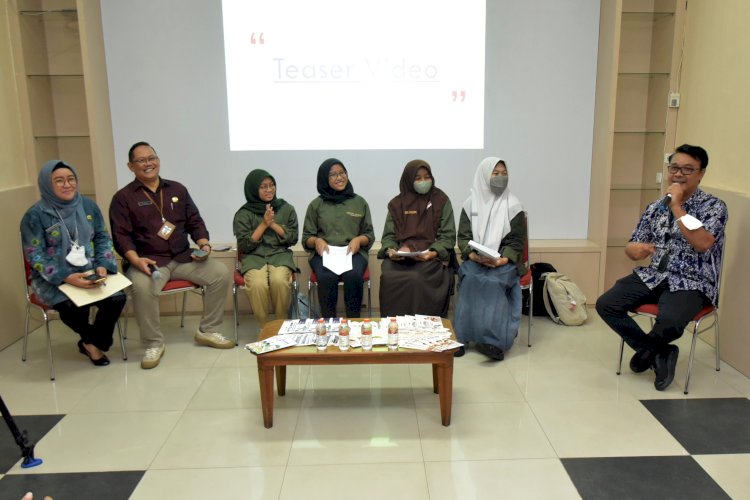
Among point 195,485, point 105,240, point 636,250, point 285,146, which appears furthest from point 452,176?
point 195,485

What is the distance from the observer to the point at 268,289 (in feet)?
13.2

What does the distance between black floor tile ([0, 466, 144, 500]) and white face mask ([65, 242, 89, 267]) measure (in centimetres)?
139

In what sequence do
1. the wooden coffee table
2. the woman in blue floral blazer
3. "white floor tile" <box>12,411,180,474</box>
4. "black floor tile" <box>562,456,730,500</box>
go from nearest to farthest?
"black floor tile" <box>562,456,730,500</box>
"white floor tile" <box>12,411,180,474</box>
the wooden coffee table
the woman in blue floral blazer

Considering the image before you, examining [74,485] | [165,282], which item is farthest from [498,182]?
[74,485]

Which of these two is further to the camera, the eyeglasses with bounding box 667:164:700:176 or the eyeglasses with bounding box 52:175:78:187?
the eyeglasses with bounding box 52:175:78:187

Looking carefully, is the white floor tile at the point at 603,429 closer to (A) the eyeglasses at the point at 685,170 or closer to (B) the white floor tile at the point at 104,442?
(A) the eyeglasses at the point at 685,170

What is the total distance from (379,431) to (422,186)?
1863mm

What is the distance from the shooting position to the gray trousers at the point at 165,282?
3.77 m

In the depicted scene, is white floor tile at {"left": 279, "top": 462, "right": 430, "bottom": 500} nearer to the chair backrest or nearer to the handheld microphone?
the handheld microphone

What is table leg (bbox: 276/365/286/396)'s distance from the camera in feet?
10.4

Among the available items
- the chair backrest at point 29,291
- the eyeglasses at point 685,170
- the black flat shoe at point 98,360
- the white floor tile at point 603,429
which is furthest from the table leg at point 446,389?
the chair backrest at point 29,291

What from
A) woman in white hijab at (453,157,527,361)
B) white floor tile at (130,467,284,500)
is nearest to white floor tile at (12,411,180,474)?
white floor tile at (130,467,284,500)

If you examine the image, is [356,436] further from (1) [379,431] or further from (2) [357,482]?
(2) [357,482]

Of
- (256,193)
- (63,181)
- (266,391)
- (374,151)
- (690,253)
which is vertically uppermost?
(374,151)
